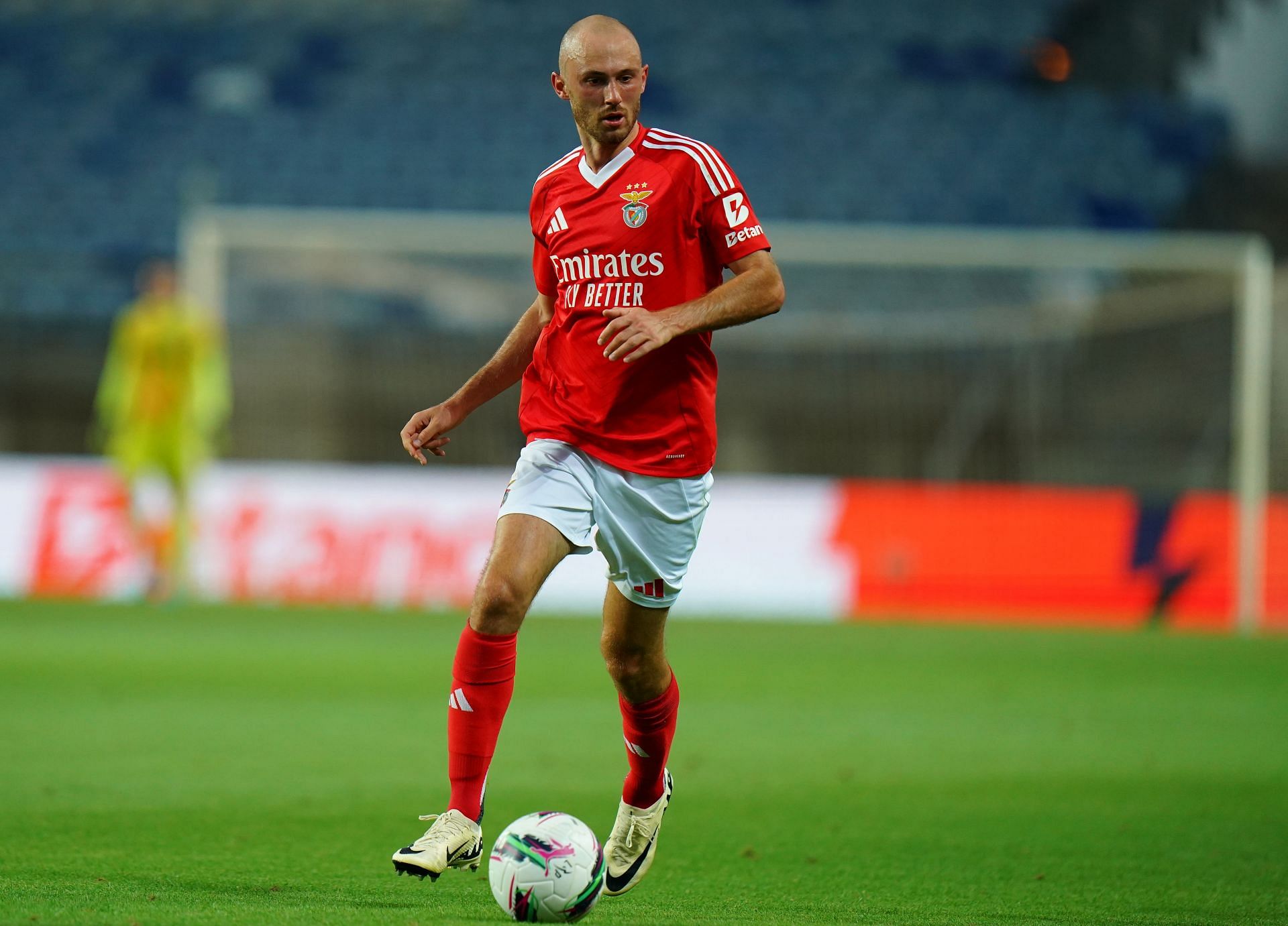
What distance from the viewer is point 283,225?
50.1 ft

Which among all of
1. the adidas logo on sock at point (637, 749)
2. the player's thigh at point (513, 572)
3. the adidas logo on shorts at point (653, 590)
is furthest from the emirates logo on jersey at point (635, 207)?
the adidas logo on sock at point (637, 749)

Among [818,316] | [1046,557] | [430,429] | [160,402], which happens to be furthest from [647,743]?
[818,316]

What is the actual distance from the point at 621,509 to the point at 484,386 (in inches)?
21.7

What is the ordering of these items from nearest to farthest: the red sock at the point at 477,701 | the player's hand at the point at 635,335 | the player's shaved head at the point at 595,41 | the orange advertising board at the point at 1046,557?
the player's hand at the point at 635,335
the red sock at the point at 477,701
the player's shaved head at the point at 595,41
the orange advertising board at the point at 1046,557

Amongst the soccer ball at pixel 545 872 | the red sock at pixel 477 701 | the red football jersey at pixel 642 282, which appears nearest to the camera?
the soccer ball at pixel 545 872

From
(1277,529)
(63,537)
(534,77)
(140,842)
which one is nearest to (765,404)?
(1277,529)

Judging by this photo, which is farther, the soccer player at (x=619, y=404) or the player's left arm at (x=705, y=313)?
the soccer player at (x=619, y=404)

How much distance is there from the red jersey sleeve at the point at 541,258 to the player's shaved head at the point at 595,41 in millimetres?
409

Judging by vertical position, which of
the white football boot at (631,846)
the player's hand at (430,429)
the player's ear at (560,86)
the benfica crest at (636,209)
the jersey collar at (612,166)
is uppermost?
the player's ear at (560,86)

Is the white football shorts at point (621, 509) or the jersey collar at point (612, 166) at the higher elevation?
the jersey collar at point (612, 166)

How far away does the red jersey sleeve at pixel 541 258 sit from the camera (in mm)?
4484

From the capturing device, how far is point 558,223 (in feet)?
14.4

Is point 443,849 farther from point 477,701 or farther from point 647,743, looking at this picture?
point 647,743

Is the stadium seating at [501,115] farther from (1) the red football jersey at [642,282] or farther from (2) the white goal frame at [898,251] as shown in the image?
(1) the red football jersey at [642,282]
